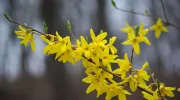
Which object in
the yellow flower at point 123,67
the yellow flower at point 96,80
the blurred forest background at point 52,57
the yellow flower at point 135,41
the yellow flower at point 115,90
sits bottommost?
the yellow flower at point 115,90

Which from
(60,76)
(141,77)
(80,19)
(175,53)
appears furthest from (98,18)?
(141,77)

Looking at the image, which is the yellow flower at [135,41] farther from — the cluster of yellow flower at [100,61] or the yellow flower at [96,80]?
the yellow flower at [96,80]

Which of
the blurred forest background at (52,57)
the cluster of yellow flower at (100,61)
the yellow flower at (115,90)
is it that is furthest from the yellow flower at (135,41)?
the blurred forest background at (52,57)

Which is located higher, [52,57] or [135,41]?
[52,57]

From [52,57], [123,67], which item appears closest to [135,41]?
[123,67]

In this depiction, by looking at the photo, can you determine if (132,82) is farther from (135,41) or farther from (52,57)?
(52,57)

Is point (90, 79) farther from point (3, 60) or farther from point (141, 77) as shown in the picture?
point (3, 60)

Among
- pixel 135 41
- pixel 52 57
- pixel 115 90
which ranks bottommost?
pixel 115 90

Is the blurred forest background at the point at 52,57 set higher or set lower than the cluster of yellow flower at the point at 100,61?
higher

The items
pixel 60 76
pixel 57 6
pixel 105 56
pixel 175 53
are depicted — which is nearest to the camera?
pixel 105 56
